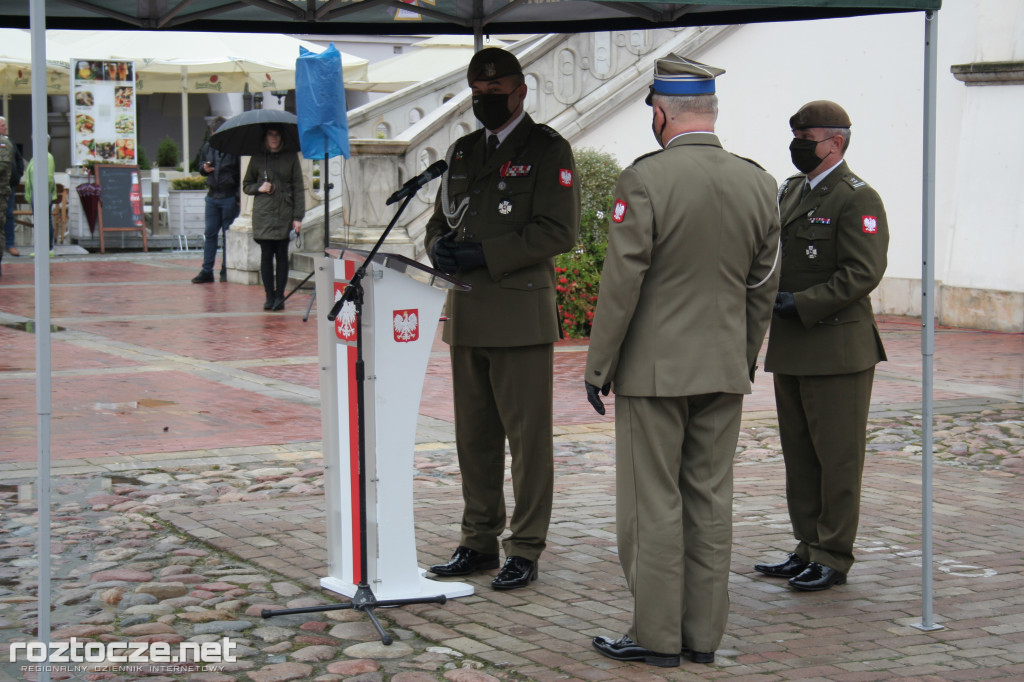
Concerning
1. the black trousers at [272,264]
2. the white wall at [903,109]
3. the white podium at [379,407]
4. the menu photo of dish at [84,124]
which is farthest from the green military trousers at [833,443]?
the menu photo of dish at [84,124]

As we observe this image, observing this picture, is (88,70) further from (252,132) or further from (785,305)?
(785,305)

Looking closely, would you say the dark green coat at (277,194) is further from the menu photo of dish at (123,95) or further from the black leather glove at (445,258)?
the black leather glove at (445,258)

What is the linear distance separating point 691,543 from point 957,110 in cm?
1069

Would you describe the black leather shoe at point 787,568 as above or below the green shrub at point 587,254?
below

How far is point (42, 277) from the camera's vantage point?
362 centimetres

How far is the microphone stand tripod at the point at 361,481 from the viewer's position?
14.6 feet

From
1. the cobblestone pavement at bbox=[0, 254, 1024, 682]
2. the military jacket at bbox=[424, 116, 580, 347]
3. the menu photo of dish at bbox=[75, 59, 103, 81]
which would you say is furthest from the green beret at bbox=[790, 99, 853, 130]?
the menu photo of dish at bbox=[75, 59, 103, 81]

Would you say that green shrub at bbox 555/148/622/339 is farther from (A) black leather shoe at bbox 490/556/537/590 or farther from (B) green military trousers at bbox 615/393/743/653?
(B) green military trousers at bbox 615/393/743/653

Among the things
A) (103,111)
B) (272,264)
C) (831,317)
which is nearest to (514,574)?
(831,317)

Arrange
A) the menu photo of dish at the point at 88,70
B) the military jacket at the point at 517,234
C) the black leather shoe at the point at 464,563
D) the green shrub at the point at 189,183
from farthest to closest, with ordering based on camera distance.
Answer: the green shrub at the point at 189,183
the menu photo of dish at the point at 88,70
the black leather shoe at the point at 464,563
the military jacket at the point at 517,234

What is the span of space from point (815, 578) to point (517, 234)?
6.20 feet

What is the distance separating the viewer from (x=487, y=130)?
518 centimetres

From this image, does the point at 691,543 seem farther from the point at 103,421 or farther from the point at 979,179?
the point at 979,179

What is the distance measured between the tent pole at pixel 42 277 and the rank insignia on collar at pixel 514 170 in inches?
75.2
